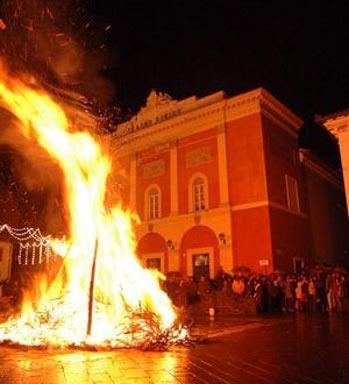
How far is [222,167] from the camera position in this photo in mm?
23516

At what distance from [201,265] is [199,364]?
17571 mm

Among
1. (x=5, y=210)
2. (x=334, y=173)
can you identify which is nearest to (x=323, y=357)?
(x=5, y=210)

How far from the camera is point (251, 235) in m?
21.6

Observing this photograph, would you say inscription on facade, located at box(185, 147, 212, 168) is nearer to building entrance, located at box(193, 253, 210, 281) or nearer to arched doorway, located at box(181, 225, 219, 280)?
arched doorway, located at box(181, 225, 219, 280)

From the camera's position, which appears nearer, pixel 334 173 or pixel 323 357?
pixel 323 357

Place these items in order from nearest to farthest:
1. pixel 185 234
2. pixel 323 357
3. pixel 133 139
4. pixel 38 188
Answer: pixel 323 357
pixel 38 188
pixel 185 234
pixel 133 139

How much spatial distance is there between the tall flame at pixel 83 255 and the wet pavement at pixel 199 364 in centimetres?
128

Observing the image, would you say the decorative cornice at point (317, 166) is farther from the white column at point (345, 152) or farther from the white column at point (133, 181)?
the white column at point (133, 181)

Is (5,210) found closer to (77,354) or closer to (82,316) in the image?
(82,316)

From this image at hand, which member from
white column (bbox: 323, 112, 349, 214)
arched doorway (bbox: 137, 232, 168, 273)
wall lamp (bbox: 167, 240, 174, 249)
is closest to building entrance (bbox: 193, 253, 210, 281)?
wall lamp (bbox: 167, 240, 174, 249)

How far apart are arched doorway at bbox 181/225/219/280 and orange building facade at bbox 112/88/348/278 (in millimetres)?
54

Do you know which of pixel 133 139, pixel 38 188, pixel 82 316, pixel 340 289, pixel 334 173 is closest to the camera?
pixel 82 316

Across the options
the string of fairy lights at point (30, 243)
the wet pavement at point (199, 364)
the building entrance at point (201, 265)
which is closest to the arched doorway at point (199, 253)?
the building entrance at point (201, 265)

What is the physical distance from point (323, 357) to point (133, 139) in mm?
22895
